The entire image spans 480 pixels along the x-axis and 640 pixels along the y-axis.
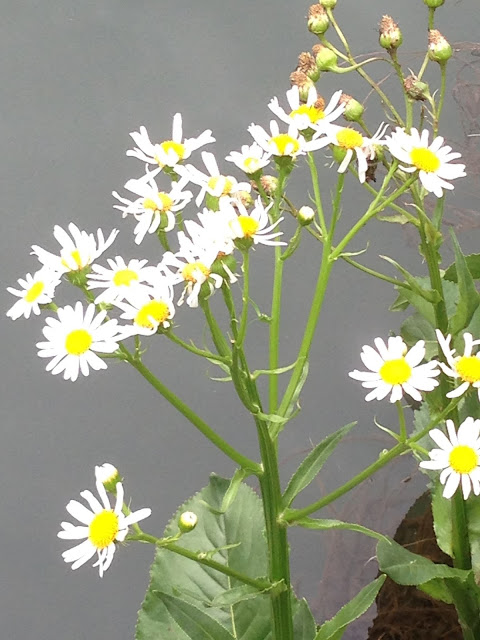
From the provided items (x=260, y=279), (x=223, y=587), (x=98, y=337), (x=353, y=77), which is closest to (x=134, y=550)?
(x=223, y=587)

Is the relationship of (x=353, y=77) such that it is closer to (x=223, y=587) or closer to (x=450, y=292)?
(x=450, y=292)

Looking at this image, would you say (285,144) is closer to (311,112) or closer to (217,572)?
(311,112)

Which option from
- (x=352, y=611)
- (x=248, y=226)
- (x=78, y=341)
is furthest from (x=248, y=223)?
(x=352, y=611)

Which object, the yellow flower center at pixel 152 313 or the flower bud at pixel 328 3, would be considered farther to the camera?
the flower bud at pixel 328 3

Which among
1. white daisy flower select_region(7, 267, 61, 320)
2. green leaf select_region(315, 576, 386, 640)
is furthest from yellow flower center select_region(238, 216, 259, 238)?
green leaf select_region(315, 576, 386, 640)

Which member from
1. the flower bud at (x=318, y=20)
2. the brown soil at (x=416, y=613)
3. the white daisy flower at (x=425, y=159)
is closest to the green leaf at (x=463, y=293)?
the white daisy flower at (x=425, y=159)

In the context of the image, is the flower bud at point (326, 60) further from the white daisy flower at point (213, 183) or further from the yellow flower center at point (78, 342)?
the yellow flower center at point (78, 342)
